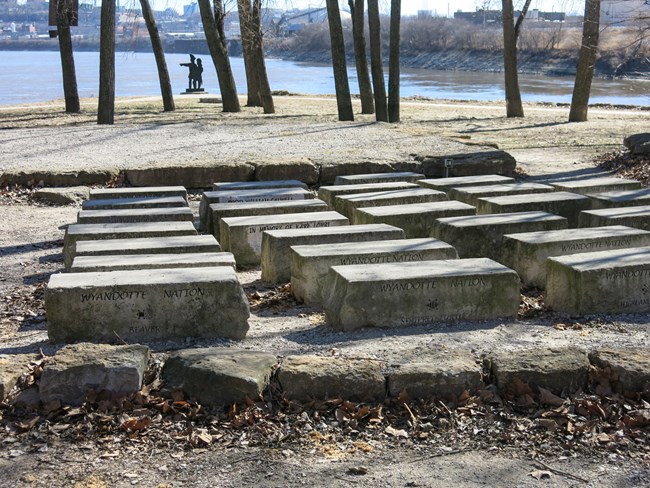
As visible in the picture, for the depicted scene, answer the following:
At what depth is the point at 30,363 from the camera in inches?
204

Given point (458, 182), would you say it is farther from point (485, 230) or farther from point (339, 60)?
point (339, 60)

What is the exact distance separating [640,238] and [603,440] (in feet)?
12.1

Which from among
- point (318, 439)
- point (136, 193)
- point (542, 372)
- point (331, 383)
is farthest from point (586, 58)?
point (318, 439)

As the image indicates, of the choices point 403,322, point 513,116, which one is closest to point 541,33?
point 513,116

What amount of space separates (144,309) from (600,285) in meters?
3.17

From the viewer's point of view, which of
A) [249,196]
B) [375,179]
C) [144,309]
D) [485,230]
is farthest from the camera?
[375,179]

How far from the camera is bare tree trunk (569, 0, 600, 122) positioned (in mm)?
19750

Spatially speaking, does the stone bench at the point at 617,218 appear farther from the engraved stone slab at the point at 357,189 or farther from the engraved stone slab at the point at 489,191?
the engraved stone slab at the point at 357,189

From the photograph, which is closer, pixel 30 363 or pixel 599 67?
pixel 30 363

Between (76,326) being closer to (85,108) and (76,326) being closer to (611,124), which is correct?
(611,124)

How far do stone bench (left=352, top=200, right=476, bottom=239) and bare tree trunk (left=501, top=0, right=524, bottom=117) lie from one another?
47.9 ft

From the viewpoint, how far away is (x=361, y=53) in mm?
22125

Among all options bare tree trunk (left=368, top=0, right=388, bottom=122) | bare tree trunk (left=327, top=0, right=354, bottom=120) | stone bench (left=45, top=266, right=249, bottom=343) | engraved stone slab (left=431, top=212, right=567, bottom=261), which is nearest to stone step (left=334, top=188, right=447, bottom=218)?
engraved stone slab (left=431, top=212, right=567, bottom=261)

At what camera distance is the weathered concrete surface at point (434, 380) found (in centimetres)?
504
